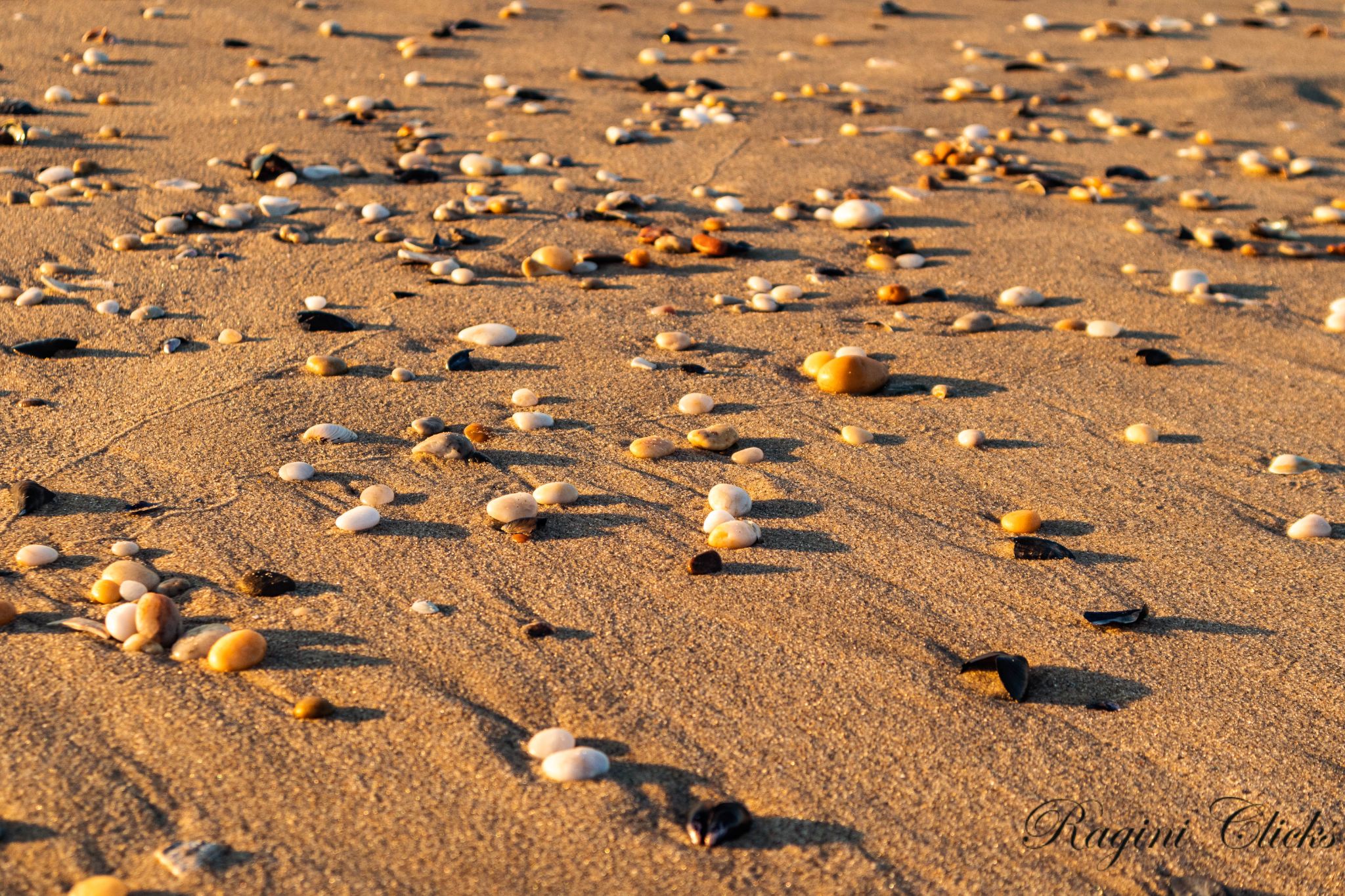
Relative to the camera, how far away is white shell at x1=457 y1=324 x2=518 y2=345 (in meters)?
3.17

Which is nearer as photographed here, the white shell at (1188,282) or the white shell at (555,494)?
the white shell at (555,494)

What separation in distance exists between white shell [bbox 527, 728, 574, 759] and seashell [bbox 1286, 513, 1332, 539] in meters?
1.68

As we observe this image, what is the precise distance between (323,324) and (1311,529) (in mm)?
2529

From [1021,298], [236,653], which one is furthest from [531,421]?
[1021,298]

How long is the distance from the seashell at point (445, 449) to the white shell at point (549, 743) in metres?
1.01

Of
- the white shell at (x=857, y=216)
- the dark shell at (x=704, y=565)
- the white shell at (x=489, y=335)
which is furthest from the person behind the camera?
the white shell at (x=857, y=216)

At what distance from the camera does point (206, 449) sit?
2.61 m

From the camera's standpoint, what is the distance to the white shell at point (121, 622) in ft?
6.37

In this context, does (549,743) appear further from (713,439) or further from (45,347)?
(45,347)

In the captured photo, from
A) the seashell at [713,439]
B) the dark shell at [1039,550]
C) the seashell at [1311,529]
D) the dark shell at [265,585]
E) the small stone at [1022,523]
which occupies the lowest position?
the seashell at [1311,529]

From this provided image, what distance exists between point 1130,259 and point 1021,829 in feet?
8.96

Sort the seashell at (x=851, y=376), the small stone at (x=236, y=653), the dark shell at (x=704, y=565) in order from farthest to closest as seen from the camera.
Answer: the seashell at (x=851, y=376) < the dark shell at (x=704, y=565) < the small stone at (x=236, y=653)

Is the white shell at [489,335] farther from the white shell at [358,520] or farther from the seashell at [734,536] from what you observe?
the seashell at [734,536]

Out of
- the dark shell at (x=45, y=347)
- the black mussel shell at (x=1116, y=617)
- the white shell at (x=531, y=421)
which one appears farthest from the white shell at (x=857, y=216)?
the dark shell at (x=45, y=347)
